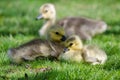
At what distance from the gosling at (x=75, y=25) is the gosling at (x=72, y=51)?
7.49ft

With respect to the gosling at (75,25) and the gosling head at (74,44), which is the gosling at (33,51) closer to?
the gosling head at (74,44)

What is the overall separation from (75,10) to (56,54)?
5557mm

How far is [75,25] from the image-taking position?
880 centimetres

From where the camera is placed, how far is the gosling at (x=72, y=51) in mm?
6059

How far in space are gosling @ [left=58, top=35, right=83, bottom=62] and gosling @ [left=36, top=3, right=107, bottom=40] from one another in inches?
89.9

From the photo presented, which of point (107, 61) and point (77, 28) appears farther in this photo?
point (77, 28)

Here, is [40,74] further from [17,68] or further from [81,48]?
[81,48]

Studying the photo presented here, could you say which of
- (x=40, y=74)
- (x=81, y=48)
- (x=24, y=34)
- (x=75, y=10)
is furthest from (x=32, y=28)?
(x=40, y=74)

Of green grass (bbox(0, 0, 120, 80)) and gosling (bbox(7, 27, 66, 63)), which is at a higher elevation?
gosling (bbox(7, 27, 66, 63))

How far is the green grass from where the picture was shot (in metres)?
5.32

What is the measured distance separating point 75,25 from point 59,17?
6.80 feet

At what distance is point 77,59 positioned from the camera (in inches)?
239

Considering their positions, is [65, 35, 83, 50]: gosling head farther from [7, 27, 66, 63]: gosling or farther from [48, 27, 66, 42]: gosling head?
[48, 27, 66, 42]: gosling head

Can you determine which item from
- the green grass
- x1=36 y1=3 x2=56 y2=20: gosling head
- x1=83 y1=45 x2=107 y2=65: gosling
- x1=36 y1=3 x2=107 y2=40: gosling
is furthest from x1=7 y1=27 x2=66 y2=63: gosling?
x1=36 y1=3 x2=56 y2=20: gosling head
